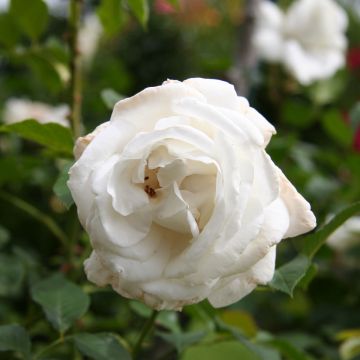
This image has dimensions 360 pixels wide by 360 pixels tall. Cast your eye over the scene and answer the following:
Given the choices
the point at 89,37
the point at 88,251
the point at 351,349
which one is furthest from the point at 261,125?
the point at 89,37

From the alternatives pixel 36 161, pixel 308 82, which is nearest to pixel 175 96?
pixel 36 161

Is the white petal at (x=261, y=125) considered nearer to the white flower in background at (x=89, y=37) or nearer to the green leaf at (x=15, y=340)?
the green leaf at (x=15, y=340)

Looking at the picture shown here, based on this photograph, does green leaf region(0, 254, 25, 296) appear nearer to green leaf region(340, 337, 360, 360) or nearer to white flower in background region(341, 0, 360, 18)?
green leaf region(340, 337, 360, 360)

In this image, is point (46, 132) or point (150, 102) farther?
point (46, 132)

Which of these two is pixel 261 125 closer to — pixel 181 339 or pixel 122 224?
pixel 122 224

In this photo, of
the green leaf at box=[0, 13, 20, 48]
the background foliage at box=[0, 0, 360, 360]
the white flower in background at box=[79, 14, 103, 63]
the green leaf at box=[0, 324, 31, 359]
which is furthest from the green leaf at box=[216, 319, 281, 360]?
the white flower in background at box=[79, 14, 103, 63]

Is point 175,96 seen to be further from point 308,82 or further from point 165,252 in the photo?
point 308,82

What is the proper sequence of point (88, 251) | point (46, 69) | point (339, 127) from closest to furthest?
point (88, 251)
point (46, 69)
point (339, 127)
